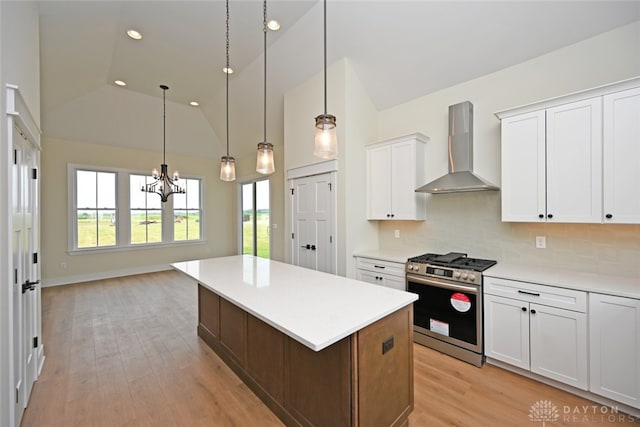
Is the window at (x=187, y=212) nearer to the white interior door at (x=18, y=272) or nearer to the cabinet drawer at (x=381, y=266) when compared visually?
the white interior door at (x=18, y=272)

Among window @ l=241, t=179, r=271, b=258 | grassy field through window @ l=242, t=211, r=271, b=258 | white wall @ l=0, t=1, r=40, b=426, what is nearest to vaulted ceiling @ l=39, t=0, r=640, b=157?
white wall @ l=0, t=1, r=40, b=426

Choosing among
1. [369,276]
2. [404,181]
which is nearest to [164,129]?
[404,181]

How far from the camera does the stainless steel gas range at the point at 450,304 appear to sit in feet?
8.00

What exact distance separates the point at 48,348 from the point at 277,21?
14.7ft

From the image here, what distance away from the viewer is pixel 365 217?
12.2 ft

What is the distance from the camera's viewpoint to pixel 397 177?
3377mm

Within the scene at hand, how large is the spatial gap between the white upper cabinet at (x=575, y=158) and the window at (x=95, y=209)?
22.9 feet

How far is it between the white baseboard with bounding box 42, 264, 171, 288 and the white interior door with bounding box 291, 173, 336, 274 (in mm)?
3959

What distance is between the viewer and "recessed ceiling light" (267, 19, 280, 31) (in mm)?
3248

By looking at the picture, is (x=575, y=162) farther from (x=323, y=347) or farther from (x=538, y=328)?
(x=323, y=347)

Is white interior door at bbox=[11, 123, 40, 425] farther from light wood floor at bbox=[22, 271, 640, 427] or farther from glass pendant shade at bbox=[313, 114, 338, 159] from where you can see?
glass pendant shade at bbox=[313, 114, 338, 159]

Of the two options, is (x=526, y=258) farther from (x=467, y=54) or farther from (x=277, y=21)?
(x=277, y=21)

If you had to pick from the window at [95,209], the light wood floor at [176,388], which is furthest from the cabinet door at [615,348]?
the window at [95,209]

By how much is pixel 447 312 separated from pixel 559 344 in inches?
32.4
